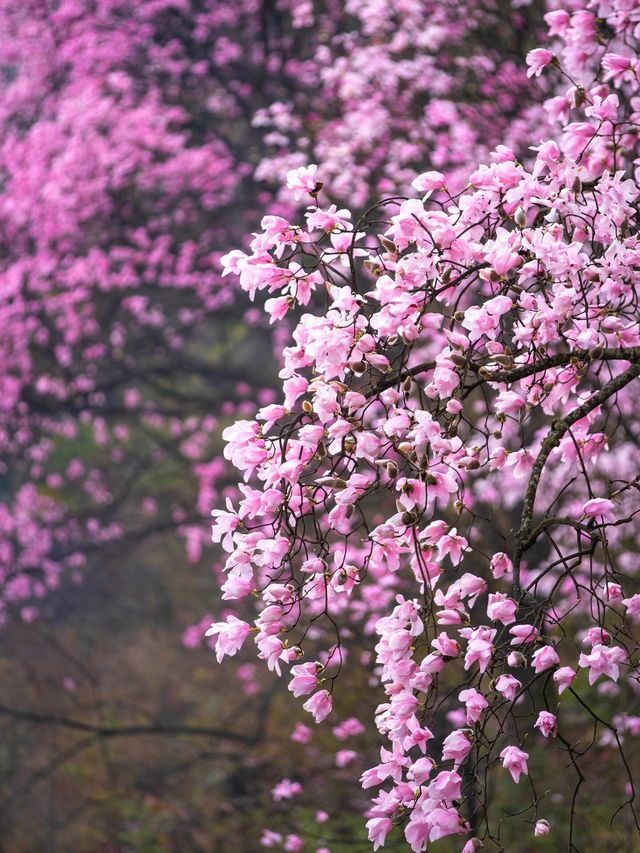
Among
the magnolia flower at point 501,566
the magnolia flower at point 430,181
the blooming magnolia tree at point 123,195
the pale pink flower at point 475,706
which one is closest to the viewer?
the pale pink flower at point 475,706

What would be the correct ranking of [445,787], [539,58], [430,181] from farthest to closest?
[539,58]
[430,181]
[445,787]

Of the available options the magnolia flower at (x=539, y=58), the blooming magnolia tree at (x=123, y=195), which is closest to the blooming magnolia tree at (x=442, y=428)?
the magnolia flower at (x=539, y=58)

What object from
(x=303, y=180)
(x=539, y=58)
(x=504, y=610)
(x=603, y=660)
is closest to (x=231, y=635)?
(x=504, y=610)

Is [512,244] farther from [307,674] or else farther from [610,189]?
[307,674]

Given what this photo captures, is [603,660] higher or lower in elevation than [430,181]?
lower

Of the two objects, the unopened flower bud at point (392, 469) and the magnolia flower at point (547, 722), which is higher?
the unopened flower bud at point (392, 469)

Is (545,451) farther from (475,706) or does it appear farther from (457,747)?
(457,747)

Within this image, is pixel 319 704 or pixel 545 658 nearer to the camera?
pixel 545 658

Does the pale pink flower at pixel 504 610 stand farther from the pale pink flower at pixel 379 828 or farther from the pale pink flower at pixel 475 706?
the pale pink flower at pixel 379 828

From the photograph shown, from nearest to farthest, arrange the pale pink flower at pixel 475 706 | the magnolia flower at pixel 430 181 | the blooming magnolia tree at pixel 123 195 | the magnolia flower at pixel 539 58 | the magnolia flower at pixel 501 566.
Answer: the pale pink flower at pixel 475 706 → the magnolia flower at pixel 501 566 → the magnolia flower at pixel 430 181 → the magnolia flower at pixel 539 58 → the blooming magnolia tree at pixel 123 195

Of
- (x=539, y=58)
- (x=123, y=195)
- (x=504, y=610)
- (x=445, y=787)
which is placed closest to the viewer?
(x=445, y=787)

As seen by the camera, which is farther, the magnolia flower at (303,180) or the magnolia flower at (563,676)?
the magnolia flower at (303,180)

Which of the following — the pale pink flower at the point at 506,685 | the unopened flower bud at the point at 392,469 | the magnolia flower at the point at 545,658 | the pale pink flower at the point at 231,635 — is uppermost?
the unopened flower bud at the point at 392,469

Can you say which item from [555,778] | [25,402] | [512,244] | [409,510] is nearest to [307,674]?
[409,510]
